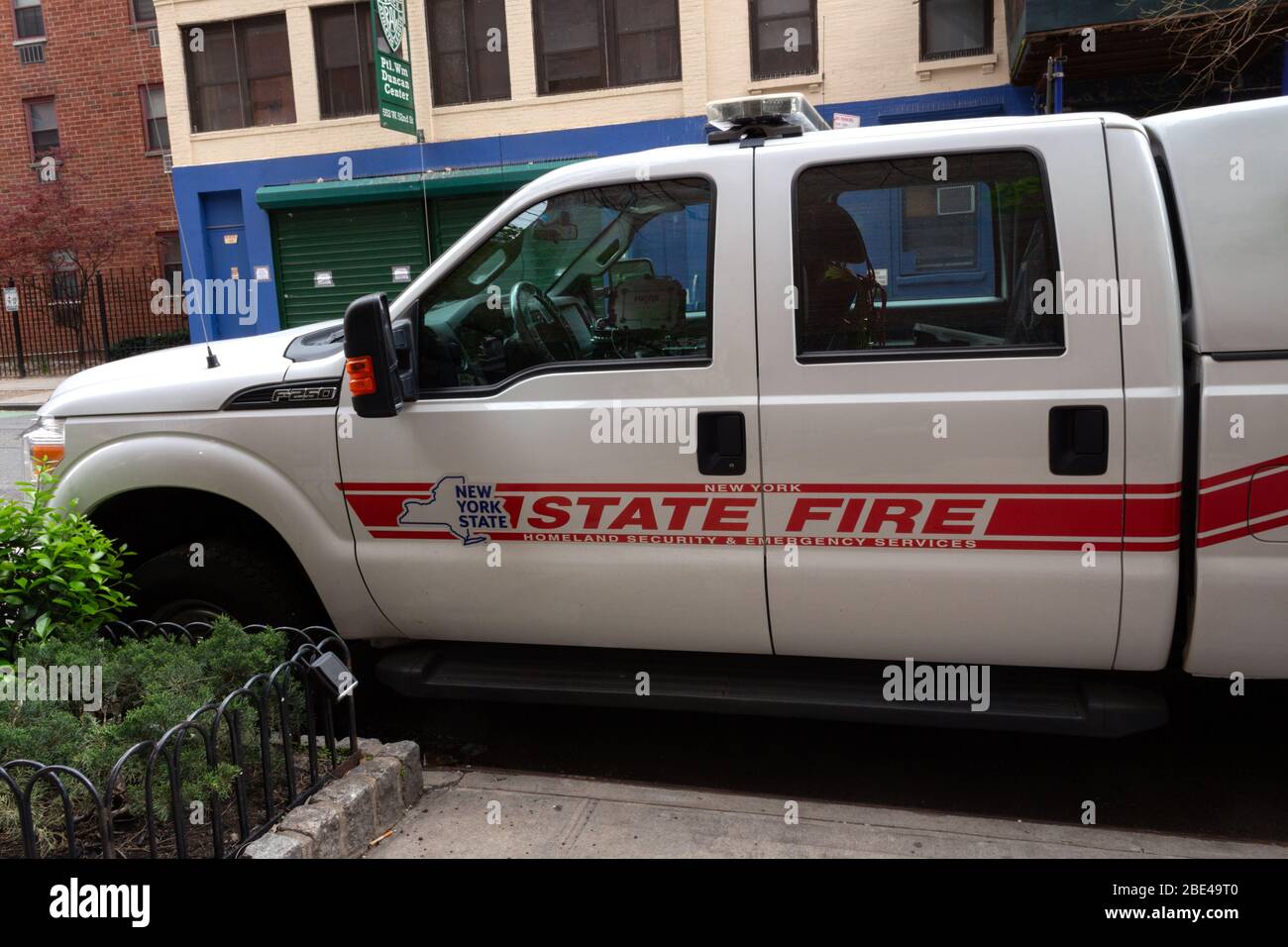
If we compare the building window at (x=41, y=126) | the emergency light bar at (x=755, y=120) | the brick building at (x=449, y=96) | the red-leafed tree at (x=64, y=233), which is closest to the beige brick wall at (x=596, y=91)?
the brick building at (x=449, y=96)

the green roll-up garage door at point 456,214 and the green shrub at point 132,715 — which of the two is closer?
the green shrub at point 132,715

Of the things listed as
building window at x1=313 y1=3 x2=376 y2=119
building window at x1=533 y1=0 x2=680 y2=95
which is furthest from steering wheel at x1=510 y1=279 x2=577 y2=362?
building window at x1=313 y1=3 x2=376 y2=119

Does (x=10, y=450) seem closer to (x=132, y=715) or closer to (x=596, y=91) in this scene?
(x=596, y=91)

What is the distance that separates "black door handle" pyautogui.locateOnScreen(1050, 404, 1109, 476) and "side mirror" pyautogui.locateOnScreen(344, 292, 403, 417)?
7.00 feet

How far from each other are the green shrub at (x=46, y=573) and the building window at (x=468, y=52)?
1492 cm

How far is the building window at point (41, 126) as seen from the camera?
80.9ft

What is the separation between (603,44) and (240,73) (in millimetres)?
6695

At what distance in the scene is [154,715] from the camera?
3.23 meters

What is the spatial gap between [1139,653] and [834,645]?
3.09ft

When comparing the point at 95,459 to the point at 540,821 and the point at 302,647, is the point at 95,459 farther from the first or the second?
the point at 540,821

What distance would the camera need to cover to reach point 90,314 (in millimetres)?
23750

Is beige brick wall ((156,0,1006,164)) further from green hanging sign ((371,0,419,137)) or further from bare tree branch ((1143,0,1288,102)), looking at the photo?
bare tree branch ((1143,0,1288,102))

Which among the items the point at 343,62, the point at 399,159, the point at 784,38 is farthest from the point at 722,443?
the point at 343,62

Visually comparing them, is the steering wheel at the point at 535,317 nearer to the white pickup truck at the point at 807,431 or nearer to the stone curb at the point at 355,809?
the white pickup truck at the point at 807,431
